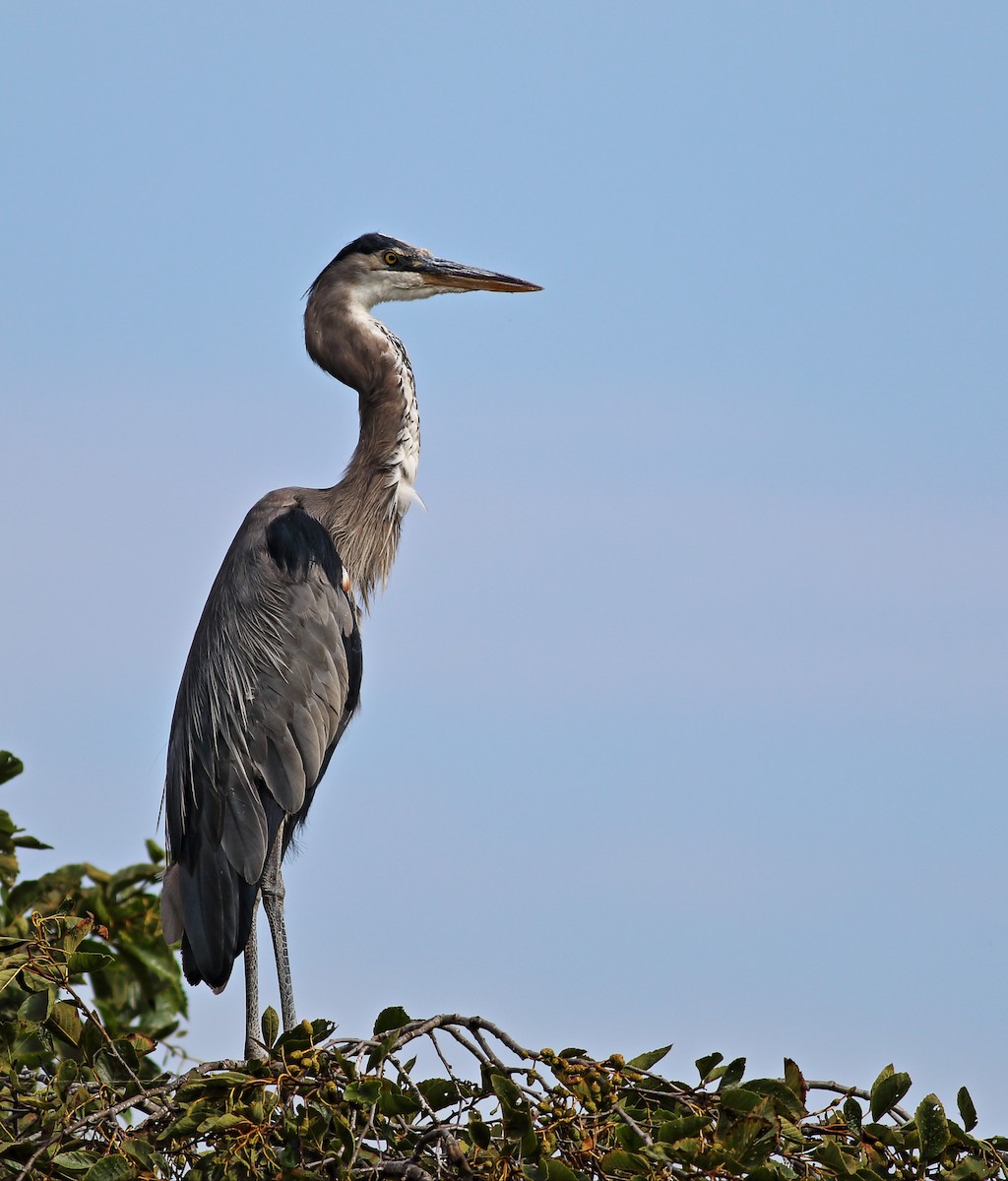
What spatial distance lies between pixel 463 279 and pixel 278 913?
9.51ft

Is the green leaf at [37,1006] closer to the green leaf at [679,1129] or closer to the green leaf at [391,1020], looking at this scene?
the green leaf at [391,1020]

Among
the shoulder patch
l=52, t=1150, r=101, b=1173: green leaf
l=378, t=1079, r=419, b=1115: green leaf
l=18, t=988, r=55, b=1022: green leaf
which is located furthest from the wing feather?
l=378, t=1079, r=419, b=1115: green leaf

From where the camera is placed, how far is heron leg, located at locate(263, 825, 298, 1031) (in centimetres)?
509

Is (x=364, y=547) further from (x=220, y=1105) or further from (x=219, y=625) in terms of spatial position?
(x=220, y=1105)

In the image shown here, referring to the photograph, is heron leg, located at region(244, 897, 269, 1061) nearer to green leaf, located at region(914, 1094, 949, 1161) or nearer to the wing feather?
the wing feather

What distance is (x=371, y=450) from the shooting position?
5980 millimetres

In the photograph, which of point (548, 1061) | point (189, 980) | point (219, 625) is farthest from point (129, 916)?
point (548, 1061)

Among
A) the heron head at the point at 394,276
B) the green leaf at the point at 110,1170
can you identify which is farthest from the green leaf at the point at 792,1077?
the heron head at the point at 394,276

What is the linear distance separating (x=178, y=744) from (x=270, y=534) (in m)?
0.88

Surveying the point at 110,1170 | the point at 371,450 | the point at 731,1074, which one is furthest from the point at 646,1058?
the point at 371,450

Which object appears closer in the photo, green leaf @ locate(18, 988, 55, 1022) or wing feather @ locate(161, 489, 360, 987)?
green leaf @ locate(18, 988, 55, 1022)

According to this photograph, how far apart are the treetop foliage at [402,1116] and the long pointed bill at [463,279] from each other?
12.6 feet

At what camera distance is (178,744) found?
555cm

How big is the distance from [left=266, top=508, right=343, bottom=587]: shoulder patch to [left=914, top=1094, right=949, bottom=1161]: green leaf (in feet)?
10.9
